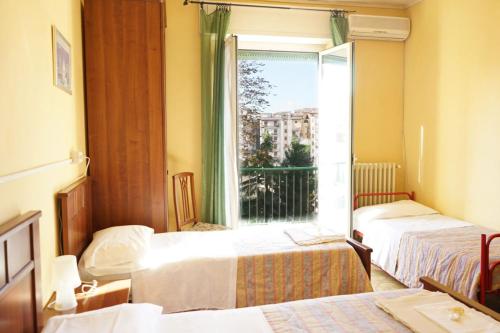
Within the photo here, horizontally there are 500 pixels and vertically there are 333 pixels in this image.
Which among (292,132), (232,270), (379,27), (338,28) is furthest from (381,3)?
(232,270)

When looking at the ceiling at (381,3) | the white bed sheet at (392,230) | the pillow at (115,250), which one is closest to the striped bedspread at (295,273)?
the pillow at (115,250)

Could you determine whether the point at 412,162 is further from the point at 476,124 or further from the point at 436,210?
the point at 476,124

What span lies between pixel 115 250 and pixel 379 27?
371cm

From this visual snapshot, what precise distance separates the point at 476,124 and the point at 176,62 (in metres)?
3.03

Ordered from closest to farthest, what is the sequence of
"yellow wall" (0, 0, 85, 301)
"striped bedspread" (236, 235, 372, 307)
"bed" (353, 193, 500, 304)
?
"yellow wall" (0, 0, 85, 301), "striped bedspread" (236, 235, 372, 307), "bed" (353, 193, 500, 304)

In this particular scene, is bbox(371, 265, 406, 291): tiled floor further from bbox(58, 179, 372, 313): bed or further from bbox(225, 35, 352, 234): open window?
bbox(58, 179, 372, 313): bed

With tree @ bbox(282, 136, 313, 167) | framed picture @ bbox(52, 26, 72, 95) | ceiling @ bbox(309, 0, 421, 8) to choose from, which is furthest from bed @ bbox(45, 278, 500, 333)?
ceiling @ bbox(309, 0, 421, 8)

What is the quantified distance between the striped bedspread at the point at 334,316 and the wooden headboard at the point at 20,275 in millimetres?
954

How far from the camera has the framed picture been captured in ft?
6.73

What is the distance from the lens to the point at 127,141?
3.10 meters

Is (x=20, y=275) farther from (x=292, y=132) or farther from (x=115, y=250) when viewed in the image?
(x=292, y=132)

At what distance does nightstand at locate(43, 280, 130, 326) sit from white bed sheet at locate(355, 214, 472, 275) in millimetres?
2390

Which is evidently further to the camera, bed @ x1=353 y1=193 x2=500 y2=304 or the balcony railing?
the balcony railing

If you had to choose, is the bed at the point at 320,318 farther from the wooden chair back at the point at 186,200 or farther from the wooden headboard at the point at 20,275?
the wooden chair back at the point at 186,200
